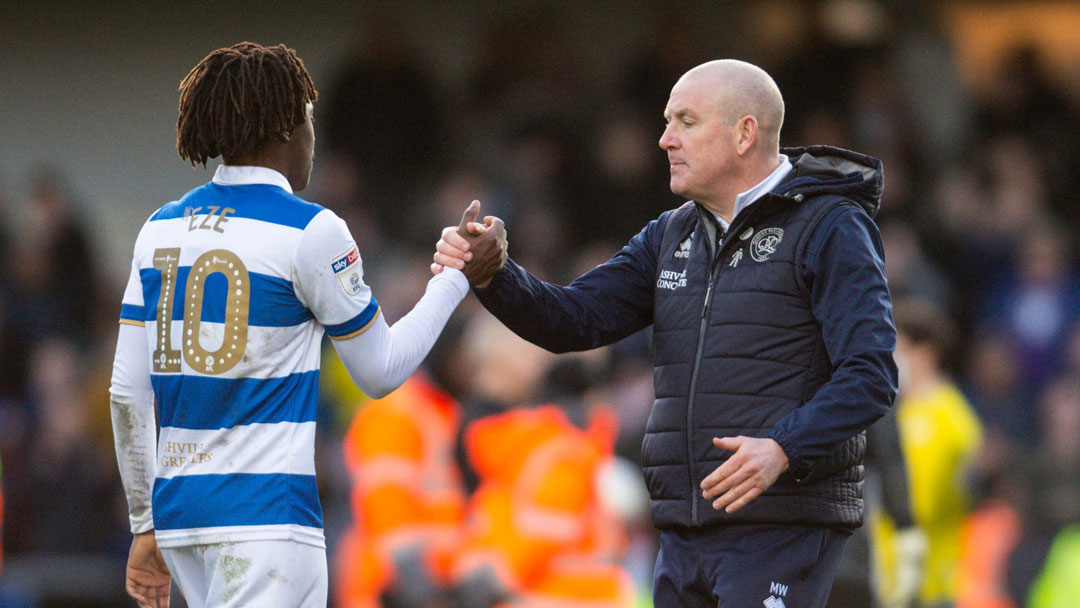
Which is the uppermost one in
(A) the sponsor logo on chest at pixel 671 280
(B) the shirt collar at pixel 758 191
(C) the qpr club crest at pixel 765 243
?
(B) the shirt collar at pixel 758 191

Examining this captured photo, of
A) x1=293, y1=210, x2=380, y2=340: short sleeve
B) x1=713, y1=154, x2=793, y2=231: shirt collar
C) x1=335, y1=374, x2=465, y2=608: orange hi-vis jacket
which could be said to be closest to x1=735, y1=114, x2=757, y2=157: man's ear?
Answer: x1=713, y1=154, x2=793, y2=231: shirt collar

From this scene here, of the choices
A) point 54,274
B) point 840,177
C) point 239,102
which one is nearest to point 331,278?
point 239,102

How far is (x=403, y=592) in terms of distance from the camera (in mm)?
7414

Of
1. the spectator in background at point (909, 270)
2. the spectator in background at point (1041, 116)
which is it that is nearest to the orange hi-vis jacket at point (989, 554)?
the spectator in background at point (909, 270)

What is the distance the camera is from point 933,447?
7.51 metres

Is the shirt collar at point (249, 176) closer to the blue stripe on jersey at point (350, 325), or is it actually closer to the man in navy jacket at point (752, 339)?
the blue stripe on jersey at point (350, 325)

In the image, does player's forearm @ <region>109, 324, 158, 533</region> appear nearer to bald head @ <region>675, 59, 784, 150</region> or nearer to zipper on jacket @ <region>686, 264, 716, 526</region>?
zipper on jacket @ <region>686, 264, 716, 526</region>

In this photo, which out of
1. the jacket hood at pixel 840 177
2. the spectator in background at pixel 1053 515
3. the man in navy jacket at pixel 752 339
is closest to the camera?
the man in navy jacket at pixel 752 339

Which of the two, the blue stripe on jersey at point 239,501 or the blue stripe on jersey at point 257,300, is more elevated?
the blue stripe on jersey at point 257,300

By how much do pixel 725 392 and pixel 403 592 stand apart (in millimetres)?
3889

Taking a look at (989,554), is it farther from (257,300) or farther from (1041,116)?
(257,300)

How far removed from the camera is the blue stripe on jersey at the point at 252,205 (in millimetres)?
3465

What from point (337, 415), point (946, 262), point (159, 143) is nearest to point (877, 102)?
point (946, 262)

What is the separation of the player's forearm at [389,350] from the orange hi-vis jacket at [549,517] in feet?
8.61
